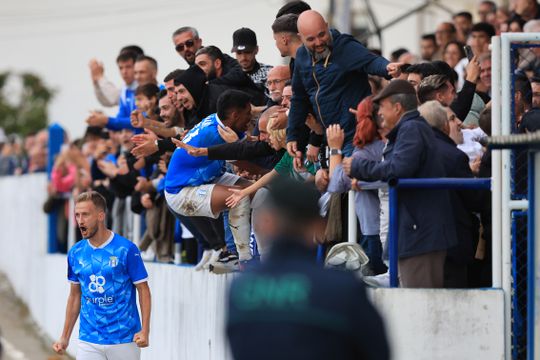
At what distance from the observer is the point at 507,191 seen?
9.34 meters

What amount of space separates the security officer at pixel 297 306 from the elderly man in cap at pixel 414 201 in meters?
3.44

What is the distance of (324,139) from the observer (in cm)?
1082

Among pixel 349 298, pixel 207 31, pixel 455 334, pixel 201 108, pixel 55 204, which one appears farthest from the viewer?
pixel 55 204

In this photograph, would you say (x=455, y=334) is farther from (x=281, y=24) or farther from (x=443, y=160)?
(x=281, y=24)

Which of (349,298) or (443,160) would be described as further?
(443,160)

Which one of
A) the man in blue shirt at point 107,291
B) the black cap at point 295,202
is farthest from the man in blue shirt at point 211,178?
the black cap at point 295,202

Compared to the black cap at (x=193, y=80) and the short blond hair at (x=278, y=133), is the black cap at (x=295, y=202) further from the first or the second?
the black cap at (x=193, y=80)

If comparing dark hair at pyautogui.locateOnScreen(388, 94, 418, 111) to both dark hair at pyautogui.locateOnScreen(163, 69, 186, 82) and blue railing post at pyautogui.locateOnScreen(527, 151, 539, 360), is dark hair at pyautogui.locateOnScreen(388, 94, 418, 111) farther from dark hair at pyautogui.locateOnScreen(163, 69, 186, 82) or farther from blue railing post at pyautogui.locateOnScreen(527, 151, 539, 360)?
dark hair at pyautogui.locateOnScreen(163, 69, 186, 82)

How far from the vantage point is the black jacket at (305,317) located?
5484 millimetres

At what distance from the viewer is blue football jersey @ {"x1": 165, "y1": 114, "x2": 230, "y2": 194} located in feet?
38.3

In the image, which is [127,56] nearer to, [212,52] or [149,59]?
[149,59]

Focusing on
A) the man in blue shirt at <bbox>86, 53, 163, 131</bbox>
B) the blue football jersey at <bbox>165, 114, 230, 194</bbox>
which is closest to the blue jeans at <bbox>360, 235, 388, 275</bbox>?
the blue football jersey at <bbox>165, 114, 230, 194</bbox>

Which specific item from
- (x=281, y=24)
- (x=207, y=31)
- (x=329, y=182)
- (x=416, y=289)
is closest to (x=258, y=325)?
(x=416, y=289)

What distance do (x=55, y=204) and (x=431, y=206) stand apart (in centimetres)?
1276
